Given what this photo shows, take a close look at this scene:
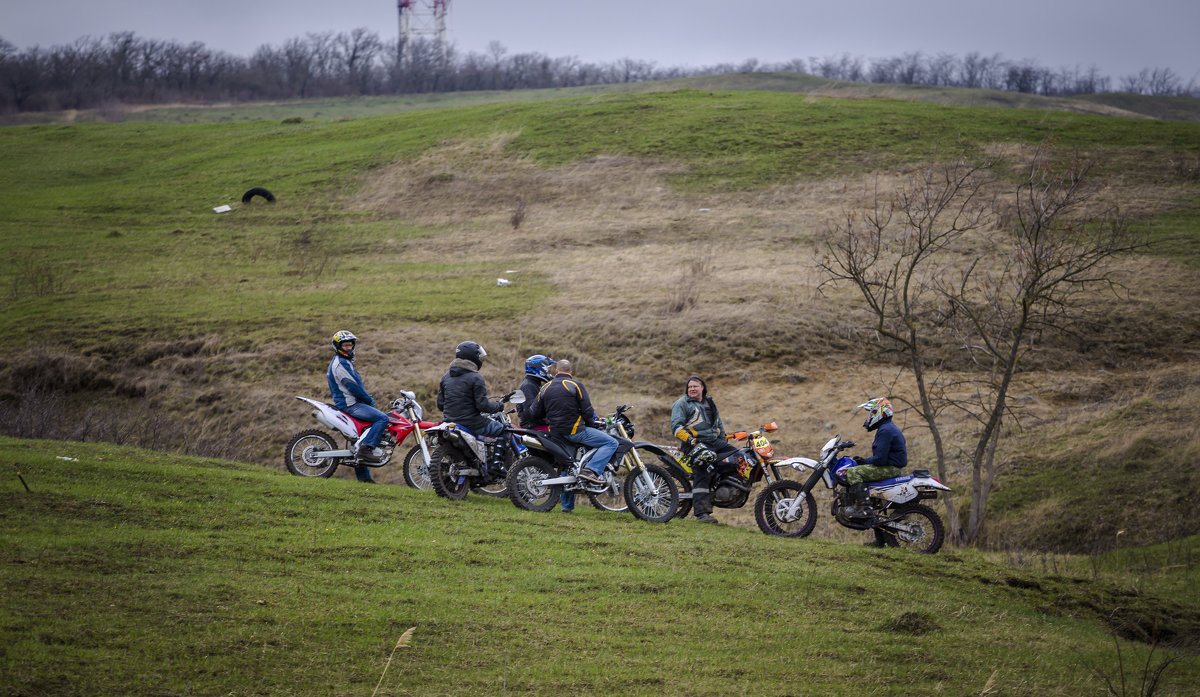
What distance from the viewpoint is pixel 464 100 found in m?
110

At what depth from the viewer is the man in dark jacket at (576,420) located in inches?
490

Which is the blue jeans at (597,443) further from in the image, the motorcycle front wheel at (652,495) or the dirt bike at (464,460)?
the dirt bike at (464,460)

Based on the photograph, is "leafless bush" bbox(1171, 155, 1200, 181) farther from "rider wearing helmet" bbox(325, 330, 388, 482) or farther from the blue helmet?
"rider wearing helmet" bbox(325, 330, 388, 482)

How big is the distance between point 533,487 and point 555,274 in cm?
2232

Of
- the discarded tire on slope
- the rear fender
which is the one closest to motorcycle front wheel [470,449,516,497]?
the rear fender

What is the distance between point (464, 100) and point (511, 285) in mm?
83057

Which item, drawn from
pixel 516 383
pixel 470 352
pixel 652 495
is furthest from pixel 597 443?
pixel 516 383

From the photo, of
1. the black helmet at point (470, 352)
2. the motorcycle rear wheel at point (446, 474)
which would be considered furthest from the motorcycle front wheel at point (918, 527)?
the black helmet at point (470, 352)

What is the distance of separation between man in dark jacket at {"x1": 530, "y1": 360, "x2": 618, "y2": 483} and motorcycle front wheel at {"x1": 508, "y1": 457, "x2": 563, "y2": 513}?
1.57ft

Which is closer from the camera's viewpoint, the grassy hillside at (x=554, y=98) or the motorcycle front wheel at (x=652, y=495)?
the motorcycle front wheel at (x=652, y=495)

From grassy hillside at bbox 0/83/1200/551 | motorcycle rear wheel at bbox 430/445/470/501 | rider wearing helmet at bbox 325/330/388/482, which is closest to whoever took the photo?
motorcycle rear wheel at bbox 430/445/470/501

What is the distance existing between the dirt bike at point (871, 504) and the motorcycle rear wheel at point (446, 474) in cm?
445

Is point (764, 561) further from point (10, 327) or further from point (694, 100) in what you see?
point (694, 100)

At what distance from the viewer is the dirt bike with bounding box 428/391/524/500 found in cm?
1312
